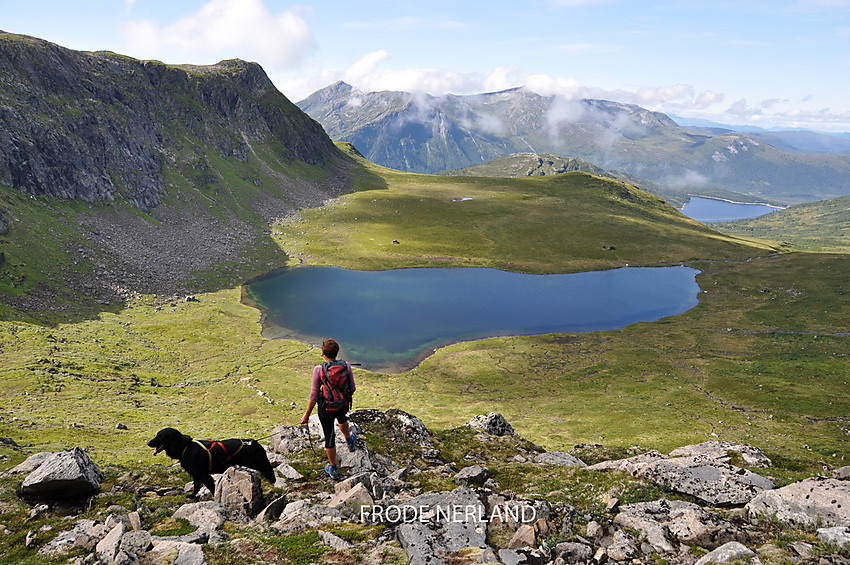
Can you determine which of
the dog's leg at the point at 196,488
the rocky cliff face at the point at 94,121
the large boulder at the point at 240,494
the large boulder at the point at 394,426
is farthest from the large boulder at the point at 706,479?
the rocky cliff face at the point at 94,121

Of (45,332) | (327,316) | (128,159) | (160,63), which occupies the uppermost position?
(160,63)

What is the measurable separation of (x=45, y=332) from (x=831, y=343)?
129 meters

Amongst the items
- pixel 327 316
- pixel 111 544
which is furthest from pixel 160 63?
pixel 111 544

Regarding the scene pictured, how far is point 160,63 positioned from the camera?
164 metres

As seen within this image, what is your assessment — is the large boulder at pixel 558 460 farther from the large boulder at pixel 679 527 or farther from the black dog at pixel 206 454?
the black dog at pixel 206 454

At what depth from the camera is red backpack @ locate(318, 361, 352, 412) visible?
1447cm

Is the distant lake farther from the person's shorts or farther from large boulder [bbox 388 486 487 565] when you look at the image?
large boulder [bbox 388 486 487 565]

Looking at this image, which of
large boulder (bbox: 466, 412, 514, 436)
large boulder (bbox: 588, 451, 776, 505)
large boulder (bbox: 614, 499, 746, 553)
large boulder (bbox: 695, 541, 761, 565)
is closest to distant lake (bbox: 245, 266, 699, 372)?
large boulder (bbox: 466, 412, 514, 436)

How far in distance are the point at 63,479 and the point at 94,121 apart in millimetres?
146219

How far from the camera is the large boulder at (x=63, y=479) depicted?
1320cm

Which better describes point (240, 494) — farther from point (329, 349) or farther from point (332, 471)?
point (329, 349)

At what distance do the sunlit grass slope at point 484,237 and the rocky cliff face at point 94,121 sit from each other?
156ft

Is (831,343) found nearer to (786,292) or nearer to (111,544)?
(786,292)

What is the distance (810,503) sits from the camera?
1233 centimetres
